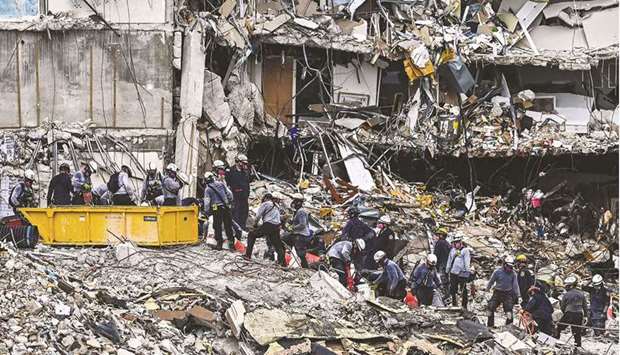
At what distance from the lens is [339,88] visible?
25.7 meters

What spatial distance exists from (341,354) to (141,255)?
438cm

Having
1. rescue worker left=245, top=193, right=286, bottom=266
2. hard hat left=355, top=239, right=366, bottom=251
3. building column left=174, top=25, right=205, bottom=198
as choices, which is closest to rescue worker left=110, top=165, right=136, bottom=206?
rescue worker left=245, top=193, right=286, bottom=266

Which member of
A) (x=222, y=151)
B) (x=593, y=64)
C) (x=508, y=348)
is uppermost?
(x=593, y=64)

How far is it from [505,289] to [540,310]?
599mm

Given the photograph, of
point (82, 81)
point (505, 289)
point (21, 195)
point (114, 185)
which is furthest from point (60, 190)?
point (505, 289)

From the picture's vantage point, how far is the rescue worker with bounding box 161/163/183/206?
17.8m

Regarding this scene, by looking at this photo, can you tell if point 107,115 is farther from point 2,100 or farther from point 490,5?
point 490,5

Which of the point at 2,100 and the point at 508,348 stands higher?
the point at 2,100

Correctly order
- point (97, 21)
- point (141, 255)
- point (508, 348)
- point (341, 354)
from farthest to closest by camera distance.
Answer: point (97, 21)
point (141, 255)
point (508, 348)
point (341, 354)

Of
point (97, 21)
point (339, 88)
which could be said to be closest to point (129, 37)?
point (97, 21)

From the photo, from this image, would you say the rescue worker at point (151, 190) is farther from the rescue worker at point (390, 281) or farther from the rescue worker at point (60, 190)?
the rescue worker at point (390, 281)

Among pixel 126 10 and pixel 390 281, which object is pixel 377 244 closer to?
pixel 390 281

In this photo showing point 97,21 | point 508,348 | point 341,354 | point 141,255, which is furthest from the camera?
point 97,21

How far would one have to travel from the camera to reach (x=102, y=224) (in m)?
17.0
